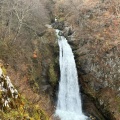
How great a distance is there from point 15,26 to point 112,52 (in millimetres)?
13809

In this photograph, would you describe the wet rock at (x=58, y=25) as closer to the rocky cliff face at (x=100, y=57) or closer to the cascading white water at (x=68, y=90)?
the rocky cliff face at (x=100, y=57)

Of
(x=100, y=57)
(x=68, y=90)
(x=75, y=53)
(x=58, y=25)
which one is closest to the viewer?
(x=68, y=90)

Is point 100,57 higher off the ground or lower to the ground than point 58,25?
lower

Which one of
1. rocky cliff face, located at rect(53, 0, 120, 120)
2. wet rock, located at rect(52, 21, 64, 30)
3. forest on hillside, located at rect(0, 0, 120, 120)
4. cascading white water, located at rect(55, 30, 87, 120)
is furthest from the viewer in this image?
wet rock, located at rect(52, 21, 64, 30)

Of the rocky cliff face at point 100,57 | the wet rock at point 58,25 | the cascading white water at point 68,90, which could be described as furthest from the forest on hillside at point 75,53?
the wet rock at point 58,25

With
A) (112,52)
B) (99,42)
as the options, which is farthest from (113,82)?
(99,42)

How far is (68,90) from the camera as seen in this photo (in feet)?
98.9

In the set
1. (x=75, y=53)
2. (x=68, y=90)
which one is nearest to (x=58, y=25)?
(x=75, y=53)

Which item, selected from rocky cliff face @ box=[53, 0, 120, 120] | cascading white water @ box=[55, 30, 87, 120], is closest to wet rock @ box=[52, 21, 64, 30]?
rocky cliff face @ box=[53, 0, 120, 120]

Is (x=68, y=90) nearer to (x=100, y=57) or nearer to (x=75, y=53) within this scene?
(x=100, y=57)

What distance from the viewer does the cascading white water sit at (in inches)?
1047

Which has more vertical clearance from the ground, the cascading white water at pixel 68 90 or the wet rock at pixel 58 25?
the wet rock at pixel 58 25

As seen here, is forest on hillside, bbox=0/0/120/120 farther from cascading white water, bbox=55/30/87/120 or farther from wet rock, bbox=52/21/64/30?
wet rock, bbox=52/21/64/30

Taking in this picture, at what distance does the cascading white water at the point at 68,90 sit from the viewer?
87.2 feet
